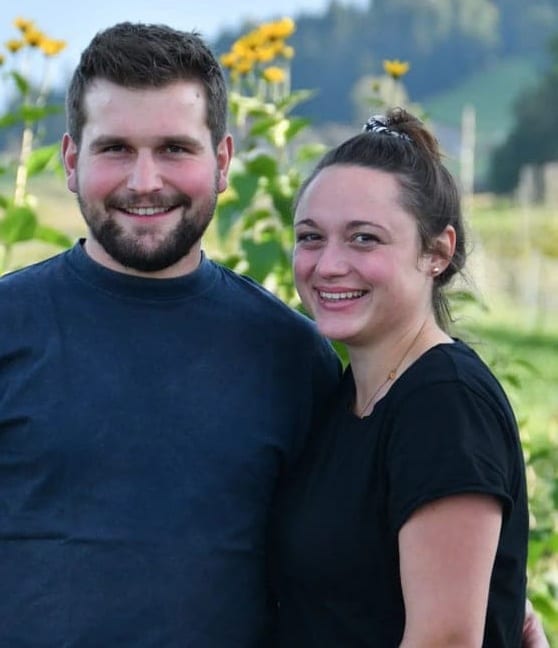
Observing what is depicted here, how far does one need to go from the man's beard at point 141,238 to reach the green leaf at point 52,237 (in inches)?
65.1

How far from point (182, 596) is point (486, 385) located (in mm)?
624

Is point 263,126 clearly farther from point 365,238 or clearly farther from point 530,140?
point 530,140

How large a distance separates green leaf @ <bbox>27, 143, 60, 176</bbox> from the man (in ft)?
6.22

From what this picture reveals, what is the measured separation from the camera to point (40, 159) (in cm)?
467

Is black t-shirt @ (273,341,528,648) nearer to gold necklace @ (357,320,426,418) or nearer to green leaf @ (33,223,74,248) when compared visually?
gold necklace @ (357,320,426,418)

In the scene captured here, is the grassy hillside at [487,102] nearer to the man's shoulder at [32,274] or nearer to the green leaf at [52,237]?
the green leaf at [52,237]

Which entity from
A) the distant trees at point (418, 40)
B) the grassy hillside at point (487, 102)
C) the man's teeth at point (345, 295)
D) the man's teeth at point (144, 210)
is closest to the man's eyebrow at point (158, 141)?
the man's teeth at point (144, 210)

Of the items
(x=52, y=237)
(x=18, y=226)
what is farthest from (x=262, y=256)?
(x=18, y=226)

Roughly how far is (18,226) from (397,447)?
228 centimetres

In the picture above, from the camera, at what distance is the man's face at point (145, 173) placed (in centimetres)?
263

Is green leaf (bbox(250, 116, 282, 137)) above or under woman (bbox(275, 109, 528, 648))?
above

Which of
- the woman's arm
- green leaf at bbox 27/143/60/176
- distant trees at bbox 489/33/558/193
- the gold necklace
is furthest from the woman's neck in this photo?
distant trees at bbox 489/33/558/193

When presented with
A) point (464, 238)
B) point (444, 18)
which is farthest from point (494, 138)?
point (464, 238)

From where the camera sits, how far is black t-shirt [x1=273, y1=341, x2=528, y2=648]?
93.3 inches
